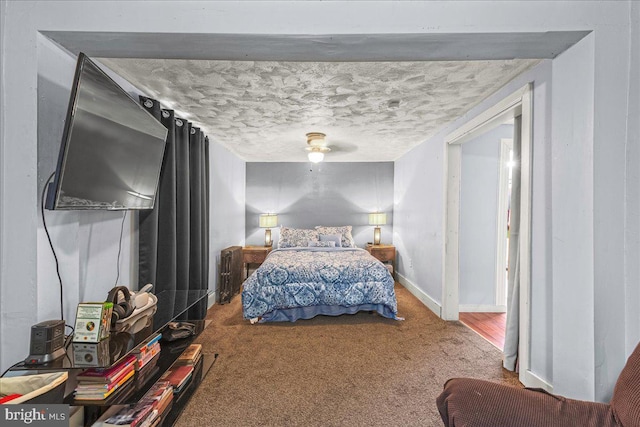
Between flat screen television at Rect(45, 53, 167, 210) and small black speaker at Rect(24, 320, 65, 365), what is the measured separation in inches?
20.1

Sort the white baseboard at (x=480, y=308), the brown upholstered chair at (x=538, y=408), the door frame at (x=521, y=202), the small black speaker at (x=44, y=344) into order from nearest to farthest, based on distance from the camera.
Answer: the brown upholstered chair at (x=538, y=408), the small black speaker at (x=44, y=344), the door frame at (x=521, y=202), the white baseboard at (x=480, y=308)

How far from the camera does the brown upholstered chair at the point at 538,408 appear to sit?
910 millimetres

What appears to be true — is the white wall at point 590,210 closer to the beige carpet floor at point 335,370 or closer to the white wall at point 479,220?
the beige carpet floor at point 335,370

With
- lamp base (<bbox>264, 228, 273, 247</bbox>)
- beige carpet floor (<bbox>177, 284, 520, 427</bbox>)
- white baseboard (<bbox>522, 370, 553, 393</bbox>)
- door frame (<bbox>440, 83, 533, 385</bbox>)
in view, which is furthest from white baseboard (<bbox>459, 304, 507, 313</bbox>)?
lamp base (<bbox>264, 228, 273, 247</bbox>)

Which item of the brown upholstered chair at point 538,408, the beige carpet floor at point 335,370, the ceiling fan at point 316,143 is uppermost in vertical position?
the ceiling fan at point 316,143

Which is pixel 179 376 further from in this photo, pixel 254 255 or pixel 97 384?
pixel 254 255

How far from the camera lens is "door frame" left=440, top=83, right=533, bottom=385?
197cm

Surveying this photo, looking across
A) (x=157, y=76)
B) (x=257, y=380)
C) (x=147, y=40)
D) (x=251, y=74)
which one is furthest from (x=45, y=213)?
(x=257, y=380)

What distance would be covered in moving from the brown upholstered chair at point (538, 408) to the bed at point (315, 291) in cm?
214

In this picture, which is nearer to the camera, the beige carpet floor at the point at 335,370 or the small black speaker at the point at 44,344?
the small black speaker at the point at 44,344

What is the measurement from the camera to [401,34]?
4.08 feet

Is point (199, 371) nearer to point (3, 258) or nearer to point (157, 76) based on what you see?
point (3, 258)

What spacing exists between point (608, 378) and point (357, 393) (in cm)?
136
